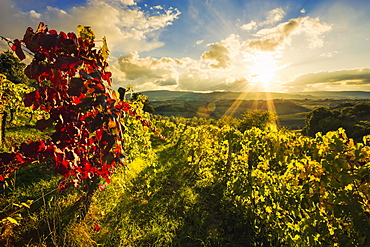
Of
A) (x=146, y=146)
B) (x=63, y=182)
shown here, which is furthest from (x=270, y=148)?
(x=63, y=182)

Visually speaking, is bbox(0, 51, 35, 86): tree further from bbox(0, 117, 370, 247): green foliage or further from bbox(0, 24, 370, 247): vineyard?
bbox(0, 117, 370, 247): green foliage

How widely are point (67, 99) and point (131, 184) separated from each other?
268cm

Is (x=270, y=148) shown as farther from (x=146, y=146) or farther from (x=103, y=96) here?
(x=103, y=96)

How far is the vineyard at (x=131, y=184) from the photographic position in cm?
156

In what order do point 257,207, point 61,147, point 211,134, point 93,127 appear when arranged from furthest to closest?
point 211,134 → point 257,207 → point 61,147 → point 93,127

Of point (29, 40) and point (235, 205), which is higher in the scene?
point (29, 40)

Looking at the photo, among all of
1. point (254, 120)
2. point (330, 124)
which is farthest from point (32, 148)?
point (330, 124)

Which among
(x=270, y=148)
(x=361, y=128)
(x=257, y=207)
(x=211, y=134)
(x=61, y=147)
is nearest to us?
(x=61, y=147)

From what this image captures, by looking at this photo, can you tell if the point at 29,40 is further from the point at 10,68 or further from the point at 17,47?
the point at 10,68

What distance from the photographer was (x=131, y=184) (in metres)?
4.05

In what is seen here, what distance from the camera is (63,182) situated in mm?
3074

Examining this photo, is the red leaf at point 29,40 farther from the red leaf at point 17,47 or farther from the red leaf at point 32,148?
the red leaf at point 32,148

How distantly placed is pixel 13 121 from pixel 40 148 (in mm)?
6712

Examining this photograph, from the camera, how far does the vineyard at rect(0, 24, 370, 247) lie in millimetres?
1556
